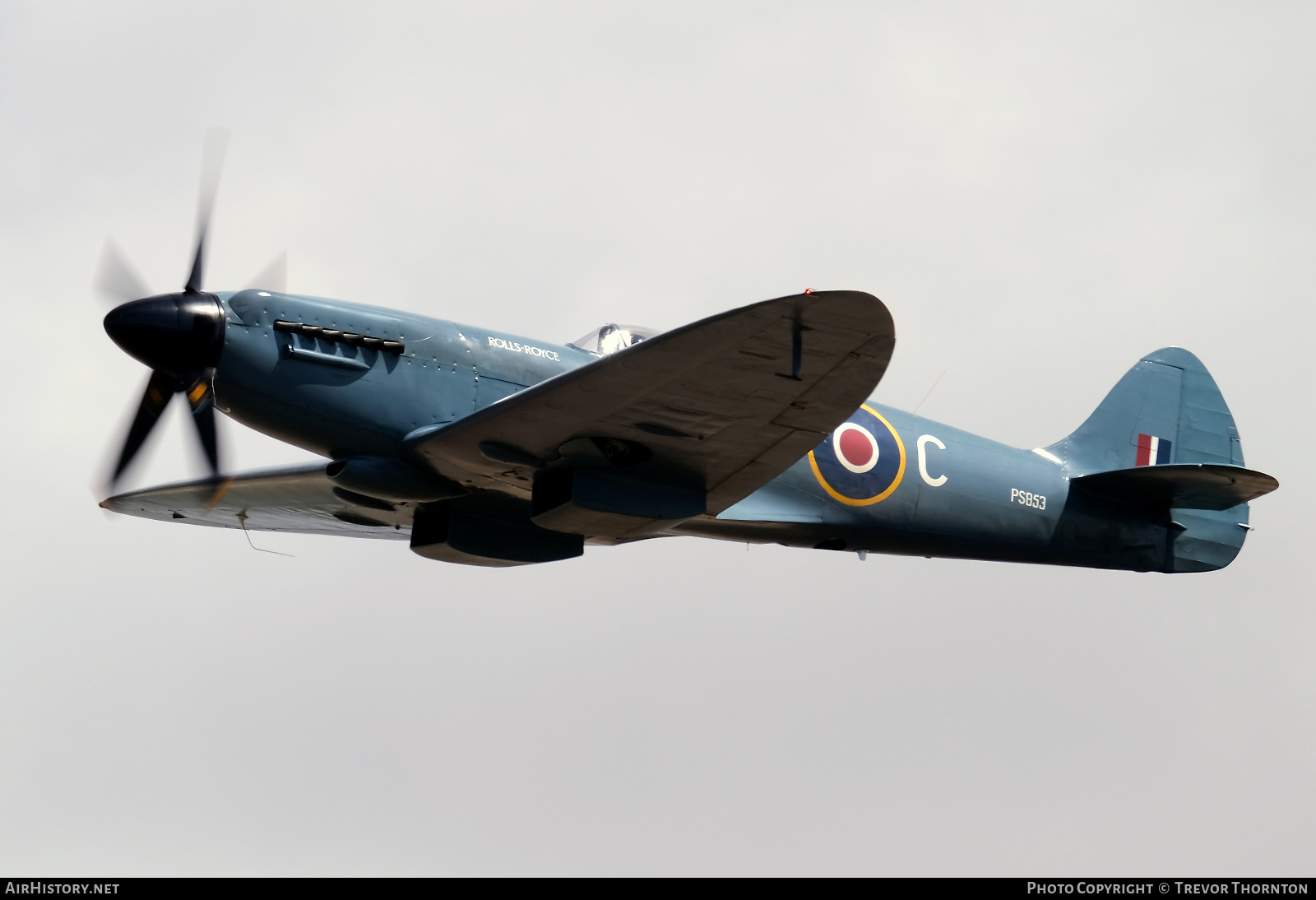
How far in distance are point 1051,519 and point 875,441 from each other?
2.37m

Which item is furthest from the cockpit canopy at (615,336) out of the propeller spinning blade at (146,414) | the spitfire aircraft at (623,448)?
the propeller spinning blade at (146,414)

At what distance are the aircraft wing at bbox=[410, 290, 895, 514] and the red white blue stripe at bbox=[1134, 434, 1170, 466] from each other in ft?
21.7

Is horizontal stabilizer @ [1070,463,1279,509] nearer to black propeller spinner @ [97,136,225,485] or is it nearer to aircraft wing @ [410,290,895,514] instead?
aircraft wing @ [410,290,895,514]

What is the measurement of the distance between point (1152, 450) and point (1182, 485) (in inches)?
94.4

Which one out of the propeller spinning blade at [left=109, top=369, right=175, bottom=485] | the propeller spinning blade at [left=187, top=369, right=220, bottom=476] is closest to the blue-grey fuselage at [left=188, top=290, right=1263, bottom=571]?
the propeller spinning blade at [left=187, top=369, right=220, bottom=476]

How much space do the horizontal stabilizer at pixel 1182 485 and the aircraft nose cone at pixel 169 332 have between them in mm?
9266

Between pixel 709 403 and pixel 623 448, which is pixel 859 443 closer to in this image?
pixel 623 448

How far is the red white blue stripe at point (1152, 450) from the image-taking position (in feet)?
61.3

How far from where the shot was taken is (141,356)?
522 inches

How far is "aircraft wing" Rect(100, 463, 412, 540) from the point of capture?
54.7 feet
